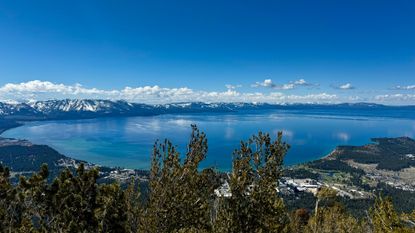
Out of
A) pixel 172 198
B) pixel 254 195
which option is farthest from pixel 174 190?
pixel 254 195

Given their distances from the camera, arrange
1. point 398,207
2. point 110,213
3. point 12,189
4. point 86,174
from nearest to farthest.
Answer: point 110,213, point 12,189, point 86,174, point 398,207

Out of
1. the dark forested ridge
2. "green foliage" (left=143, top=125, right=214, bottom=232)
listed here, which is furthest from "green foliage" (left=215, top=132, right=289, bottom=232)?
"green foliage" (left=143, top=125, right=214, bottom=232)

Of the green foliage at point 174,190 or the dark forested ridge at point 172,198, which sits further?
the green foliage at point 174,190

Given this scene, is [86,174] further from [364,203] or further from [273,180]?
[364,203]

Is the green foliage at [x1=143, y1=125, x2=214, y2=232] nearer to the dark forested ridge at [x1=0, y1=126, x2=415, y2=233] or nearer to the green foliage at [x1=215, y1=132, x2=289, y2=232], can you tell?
the dark forested ridge at [x1=0, y1=126, x2=415, y2=233]

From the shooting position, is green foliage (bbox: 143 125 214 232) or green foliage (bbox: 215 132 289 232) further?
green foliage (bbox: 143 125 214 232)

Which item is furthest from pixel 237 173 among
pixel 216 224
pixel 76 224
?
pixel 76 224

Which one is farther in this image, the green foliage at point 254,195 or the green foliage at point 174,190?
the green foliage at point 174,190

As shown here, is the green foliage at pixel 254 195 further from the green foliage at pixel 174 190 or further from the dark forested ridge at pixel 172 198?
the green foliage at pixel 174 190

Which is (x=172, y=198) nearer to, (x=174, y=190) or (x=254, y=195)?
(x=174, y=190)

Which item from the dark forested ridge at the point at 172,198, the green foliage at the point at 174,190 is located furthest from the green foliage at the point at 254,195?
the green foliage at the point at 174,190

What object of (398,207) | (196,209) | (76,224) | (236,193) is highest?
(236,193)

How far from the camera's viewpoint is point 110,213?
15.1 metres

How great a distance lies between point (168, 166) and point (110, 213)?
3320 millimetres
